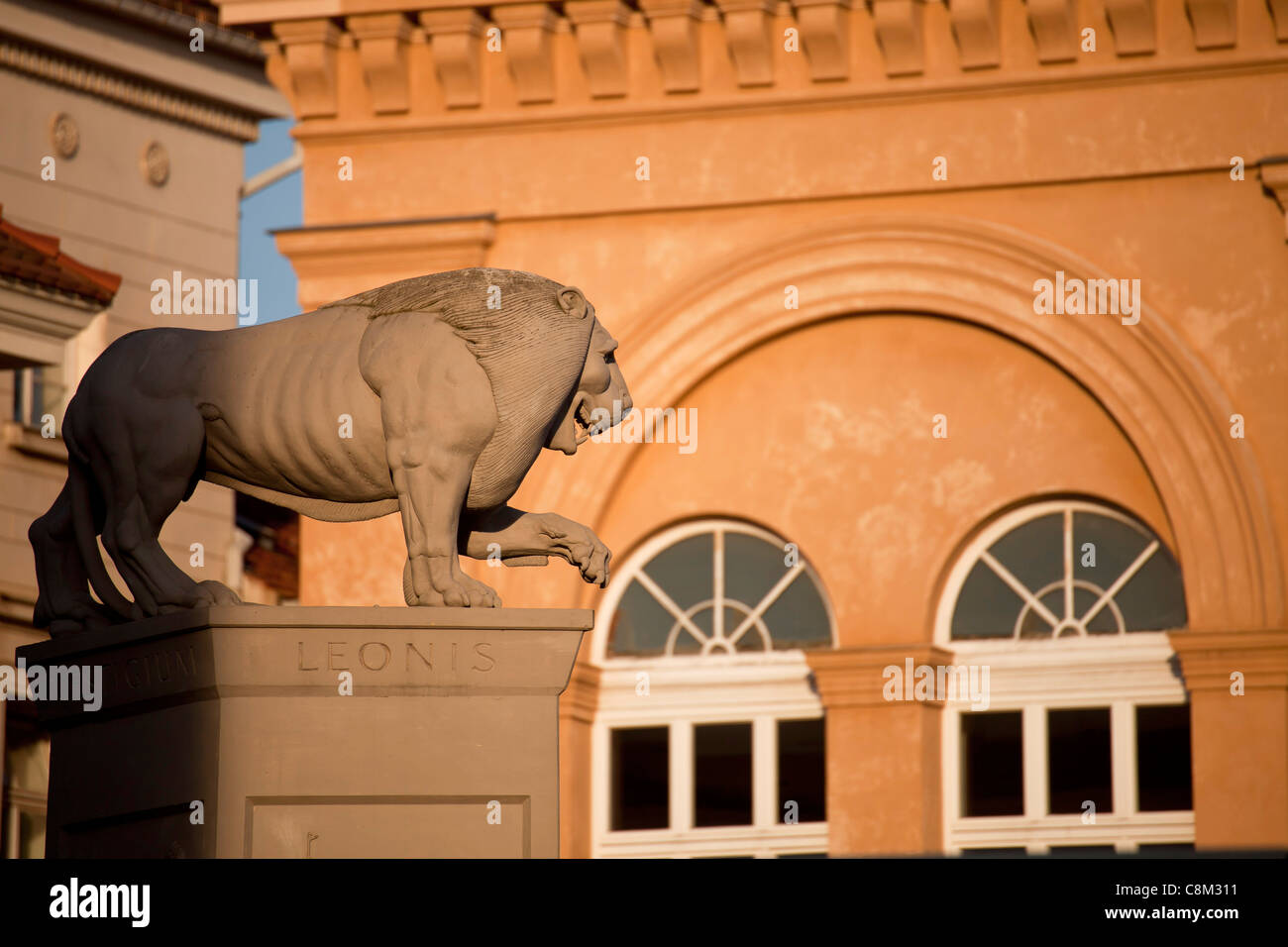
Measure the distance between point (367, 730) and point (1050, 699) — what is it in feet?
28.1

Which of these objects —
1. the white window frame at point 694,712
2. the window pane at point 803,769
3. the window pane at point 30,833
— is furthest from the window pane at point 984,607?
the window pane at point 30,833

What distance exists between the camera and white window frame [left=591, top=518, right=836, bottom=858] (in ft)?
51.6

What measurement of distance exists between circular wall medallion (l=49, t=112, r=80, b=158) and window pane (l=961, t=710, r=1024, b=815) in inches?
394

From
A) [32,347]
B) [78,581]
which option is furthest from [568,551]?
[32,347]

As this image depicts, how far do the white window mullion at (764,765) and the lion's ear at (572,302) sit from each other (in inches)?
318

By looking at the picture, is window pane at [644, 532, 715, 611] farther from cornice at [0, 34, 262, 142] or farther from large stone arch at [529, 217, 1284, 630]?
cornice at [0, 34, 262, 142]

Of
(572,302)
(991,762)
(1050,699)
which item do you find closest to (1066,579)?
(1050,699)

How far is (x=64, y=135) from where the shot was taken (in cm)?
2105

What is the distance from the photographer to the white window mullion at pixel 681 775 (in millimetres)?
15883

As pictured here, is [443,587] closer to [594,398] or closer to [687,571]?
[594,398]

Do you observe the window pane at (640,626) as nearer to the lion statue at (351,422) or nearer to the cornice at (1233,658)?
the cornice at (1233,658)

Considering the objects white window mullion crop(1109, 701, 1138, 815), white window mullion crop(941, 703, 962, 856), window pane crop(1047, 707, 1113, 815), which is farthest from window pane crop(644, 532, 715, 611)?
white window mullion crop(1109, 701, 1138, 815)
